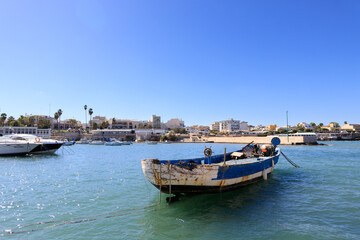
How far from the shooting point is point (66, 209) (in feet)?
34.4

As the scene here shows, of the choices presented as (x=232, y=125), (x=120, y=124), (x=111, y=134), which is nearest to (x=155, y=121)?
(x=120, y=124)

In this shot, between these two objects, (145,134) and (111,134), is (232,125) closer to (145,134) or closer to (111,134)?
(145,134)

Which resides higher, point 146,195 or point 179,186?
point 179,186

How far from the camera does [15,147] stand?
3444 centimetres

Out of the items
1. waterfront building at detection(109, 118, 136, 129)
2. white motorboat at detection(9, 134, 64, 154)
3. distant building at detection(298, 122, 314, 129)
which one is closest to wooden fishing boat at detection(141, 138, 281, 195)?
white motorboat at detection(9, 134, 64, 154)

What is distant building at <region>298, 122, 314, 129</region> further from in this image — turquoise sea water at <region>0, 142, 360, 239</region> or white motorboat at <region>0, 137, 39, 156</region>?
white motorboat at <region>0, 137, 39, 156</region>

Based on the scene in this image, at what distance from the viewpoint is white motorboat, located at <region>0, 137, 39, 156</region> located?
34062 mm

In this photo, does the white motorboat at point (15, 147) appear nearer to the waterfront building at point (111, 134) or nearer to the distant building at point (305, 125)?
the waterfront building at point (111, 134)

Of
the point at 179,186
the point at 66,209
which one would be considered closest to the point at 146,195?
the point at 179,186

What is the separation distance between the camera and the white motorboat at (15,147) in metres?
34.1

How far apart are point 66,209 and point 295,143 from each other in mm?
85090

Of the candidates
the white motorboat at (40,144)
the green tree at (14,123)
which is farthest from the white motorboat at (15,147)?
the green tree at (14,123)

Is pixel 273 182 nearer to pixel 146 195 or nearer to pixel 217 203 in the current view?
pixel 217 203

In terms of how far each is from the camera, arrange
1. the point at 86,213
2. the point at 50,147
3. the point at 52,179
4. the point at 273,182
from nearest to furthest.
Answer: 1. the point at 86,213
2. the point at 273,182
3. the point at 52,179
4. the point at 50,147
